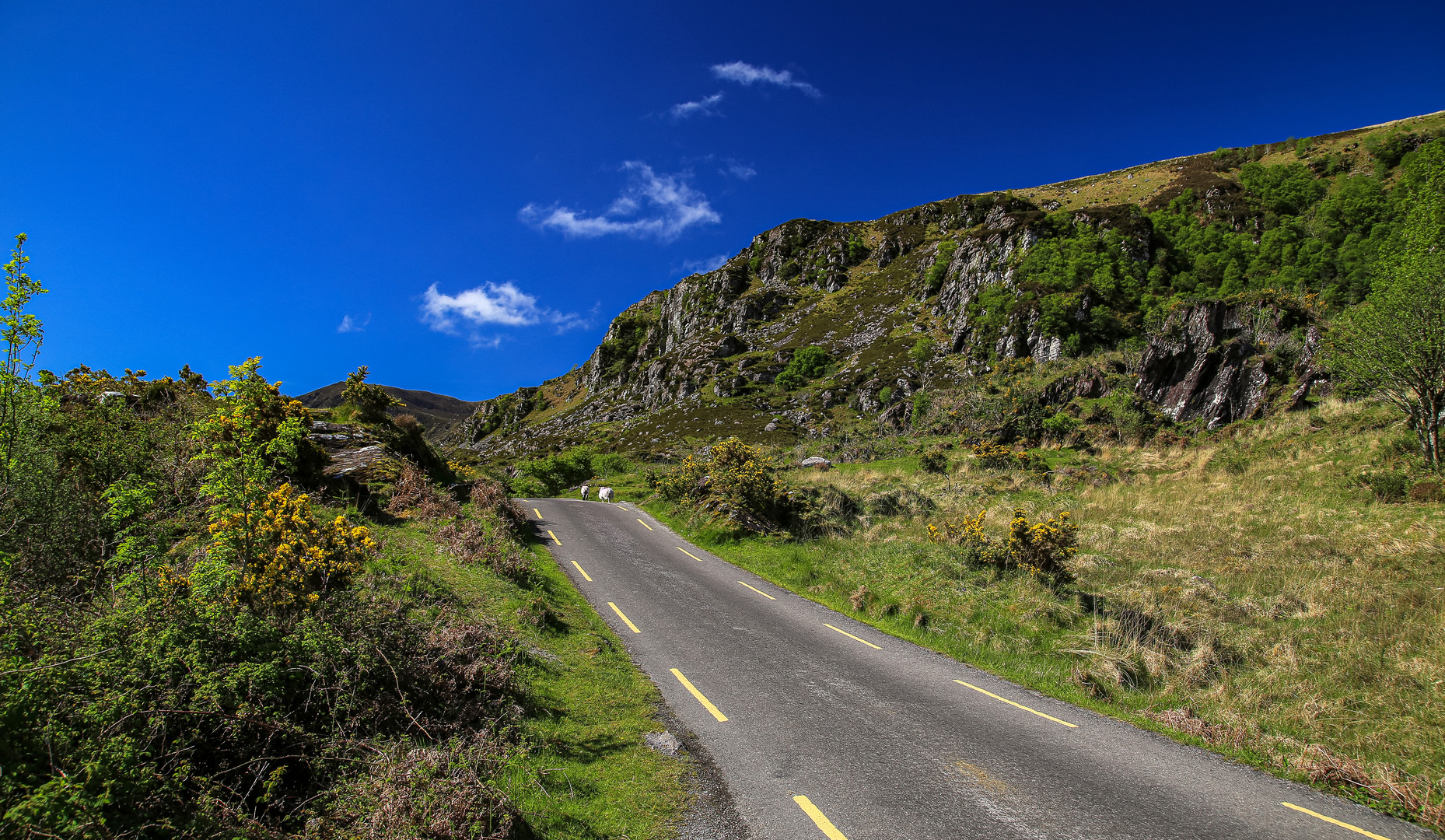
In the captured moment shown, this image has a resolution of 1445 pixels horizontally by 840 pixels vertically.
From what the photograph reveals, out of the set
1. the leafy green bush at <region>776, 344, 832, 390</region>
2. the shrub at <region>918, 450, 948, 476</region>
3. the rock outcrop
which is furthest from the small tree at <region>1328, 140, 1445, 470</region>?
the leafy green bush at <region>776, 344, 832, 390</region>

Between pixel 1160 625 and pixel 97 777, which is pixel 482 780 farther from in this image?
pixel 1160 625

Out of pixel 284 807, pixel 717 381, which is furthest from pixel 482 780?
pixel 717 381

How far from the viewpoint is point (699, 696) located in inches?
320

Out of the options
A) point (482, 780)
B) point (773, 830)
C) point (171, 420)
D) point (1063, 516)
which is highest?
point (171, 420)

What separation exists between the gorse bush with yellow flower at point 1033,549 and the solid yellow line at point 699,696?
361 inches

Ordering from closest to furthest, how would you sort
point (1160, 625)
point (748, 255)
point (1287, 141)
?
point (1160, 625)
point (1287, 141)
point (748, 255)

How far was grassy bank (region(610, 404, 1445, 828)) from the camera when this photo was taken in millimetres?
6918

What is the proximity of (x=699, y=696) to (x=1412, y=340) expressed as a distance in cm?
2583

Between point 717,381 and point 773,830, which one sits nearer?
point 773,830

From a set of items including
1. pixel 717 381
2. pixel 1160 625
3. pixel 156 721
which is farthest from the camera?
pixel 717 381

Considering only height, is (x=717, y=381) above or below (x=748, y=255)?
below

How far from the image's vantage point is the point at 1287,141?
4481 inches

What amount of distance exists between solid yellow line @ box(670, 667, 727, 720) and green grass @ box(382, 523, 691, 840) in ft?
1.83

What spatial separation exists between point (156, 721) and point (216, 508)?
287 centimetres
